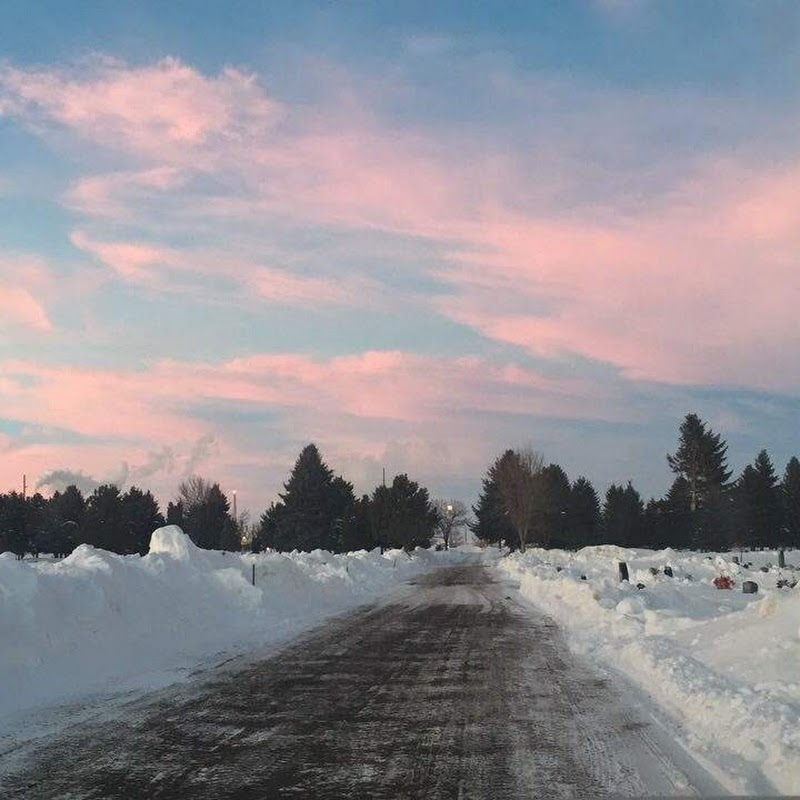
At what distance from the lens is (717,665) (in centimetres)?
995

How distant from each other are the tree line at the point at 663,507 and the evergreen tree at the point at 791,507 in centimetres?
10

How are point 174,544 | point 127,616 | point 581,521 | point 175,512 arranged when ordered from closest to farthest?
1. point 127,616
2. point 174,544
3. point 581,521
4. point 175,512

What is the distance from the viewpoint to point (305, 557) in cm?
3638

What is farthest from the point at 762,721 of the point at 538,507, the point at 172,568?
the point at 538,507

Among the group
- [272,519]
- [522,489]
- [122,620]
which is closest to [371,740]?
[122,620]

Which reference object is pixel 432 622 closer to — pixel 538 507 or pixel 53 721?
pixel 53 721

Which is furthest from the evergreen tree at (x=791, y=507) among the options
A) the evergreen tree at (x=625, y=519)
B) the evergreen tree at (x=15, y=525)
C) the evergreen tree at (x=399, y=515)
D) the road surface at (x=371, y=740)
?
the evergreen tree at (x=15, y=525)

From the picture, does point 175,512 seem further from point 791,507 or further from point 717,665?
point 717,665

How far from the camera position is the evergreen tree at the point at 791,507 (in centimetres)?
8075

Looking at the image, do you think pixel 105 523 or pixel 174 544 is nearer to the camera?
pixel 174 544

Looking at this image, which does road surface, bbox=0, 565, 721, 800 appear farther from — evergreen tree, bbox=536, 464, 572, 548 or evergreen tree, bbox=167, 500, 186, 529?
evergreen tree, bbox=167, 500, 186, 529

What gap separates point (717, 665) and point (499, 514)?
81437 millimetres

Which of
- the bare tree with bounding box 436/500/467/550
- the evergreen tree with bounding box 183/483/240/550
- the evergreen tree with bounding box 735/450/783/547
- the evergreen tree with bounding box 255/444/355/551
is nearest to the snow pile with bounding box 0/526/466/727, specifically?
the evergreen tree with bounding box 255/444/355/551

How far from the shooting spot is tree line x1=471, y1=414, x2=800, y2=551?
245ft
